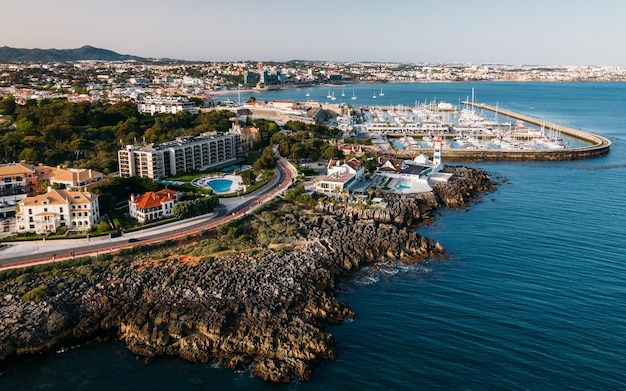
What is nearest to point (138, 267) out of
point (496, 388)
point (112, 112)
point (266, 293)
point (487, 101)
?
point (266, 293)

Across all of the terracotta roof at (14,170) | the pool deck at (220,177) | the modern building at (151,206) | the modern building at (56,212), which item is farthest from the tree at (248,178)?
the terracotta roof at (14,170)

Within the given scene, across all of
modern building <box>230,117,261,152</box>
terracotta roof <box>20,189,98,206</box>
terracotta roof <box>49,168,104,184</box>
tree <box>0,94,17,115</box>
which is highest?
tree <box>0,94,17,115</box>

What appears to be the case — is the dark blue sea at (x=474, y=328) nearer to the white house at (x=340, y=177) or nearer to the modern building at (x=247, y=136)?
the white house at (x=340, y=177)

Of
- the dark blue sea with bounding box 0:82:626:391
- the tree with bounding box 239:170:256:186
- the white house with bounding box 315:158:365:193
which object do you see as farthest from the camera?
the tree with bounding box 239:170:256:186

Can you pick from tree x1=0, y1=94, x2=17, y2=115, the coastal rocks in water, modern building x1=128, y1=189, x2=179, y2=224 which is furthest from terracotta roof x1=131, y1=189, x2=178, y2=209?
tree x1=0, y1=94, x2=17, y2=115

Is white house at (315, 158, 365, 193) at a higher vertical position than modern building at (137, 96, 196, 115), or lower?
lower

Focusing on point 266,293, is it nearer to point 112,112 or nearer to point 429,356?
point 429,356

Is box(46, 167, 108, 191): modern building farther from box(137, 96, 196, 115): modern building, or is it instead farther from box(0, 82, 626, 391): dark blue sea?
box(137, 96, 196, 115): modern building
